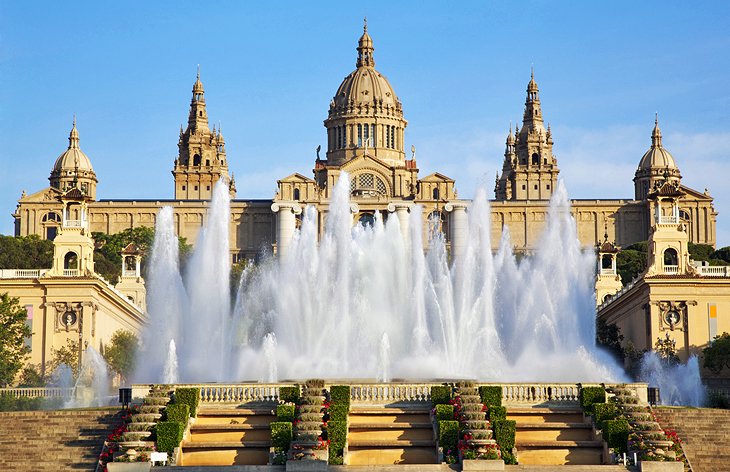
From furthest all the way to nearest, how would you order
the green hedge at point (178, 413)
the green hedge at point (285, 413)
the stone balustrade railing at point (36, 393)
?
the stone balustrade railing at point (36, 393) → the green hedge at point (285, 413) → the green hedge at point (178, 413)

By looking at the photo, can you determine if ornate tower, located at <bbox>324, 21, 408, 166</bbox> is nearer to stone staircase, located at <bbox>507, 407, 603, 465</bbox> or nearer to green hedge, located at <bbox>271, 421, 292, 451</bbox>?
stone staircase, located at <bbox>507, 407, 603, 465</bbox>

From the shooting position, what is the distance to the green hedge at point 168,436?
41.2 meters

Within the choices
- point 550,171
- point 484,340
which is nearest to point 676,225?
point 484,340

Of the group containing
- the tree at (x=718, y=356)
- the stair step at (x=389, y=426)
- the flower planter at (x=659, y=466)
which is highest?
the tree at (x=718, y=356)

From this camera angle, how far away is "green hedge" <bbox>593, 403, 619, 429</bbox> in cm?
4303

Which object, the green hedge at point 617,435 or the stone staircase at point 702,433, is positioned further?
the stone staircase at point 702,433

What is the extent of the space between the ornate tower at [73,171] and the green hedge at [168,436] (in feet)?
403

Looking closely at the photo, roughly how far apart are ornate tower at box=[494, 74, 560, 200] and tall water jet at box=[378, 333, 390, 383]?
383 ft

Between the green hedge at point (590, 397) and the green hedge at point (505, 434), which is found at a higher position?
the green hedge at point (590, 397)

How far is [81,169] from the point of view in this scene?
537ft

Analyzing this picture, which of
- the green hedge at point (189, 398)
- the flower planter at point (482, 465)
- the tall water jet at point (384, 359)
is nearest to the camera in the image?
the flower planter at point (482, 465)

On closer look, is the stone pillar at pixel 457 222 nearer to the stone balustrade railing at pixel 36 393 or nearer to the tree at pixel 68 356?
the tree at pixel 68 356

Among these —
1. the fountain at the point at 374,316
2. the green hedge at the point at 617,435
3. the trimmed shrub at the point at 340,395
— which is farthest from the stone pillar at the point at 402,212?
the green hedge at the point at 617,435

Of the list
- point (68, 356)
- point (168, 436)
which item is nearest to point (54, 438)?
point (168, 436)
